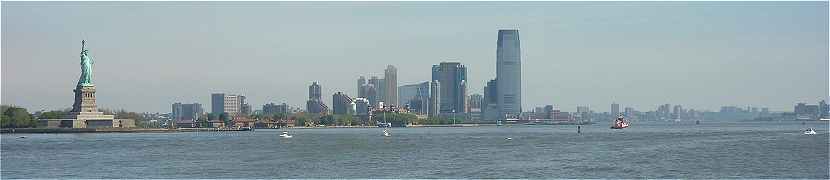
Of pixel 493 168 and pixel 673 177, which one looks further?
pixel 493 168

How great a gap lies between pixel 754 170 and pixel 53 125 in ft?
496

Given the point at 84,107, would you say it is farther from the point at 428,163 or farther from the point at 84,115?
the point at 428,163

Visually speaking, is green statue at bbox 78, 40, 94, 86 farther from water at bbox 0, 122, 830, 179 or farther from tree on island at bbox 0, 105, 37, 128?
water at bbox 0, 122, 830, 179

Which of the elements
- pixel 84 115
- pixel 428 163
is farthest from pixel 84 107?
pixel 428 163

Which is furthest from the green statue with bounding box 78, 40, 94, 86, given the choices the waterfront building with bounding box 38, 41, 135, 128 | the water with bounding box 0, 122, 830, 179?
the water with bounding box 0, 122, 830, 179

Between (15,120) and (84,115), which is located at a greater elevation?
(84,115)

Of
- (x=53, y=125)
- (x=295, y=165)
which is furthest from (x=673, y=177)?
(x=53, y=125)

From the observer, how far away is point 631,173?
63.9 m

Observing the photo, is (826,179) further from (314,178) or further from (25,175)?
(25,175)

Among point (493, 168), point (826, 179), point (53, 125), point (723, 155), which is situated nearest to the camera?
point (826, 179)

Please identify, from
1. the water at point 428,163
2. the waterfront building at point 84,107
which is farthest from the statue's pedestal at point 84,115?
the water at point 428,163

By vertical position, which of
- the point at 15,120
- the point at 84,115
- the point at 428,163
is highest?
the point at 84,115

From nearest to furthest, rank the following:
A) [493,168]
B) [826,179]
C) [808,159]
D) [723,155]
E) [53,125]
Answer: [826,179] → [493,168] → [808,159] → [723,155] → [53,125]

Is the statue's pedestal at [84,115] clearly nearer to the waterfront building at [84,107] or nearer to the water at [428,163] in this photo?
the waterfront building at [84,107]
